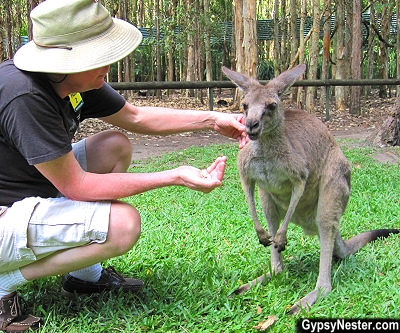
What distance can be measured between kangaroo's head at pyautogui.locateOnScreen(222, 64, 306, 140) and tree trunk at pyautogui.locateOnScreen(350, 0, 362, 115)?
8.37 metres

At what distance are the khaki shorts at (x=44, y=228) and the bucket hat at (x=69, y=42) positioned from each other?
58 centimetres

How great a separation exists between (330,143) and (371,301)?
93cm

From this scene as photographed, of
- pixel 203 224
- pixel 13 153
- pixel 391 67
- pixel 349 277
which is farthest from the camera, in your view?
pixel 391 67

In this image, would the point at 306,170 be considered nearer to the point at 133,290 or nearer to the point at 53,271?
the point at 133,290

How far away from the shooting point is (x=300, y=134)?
9.05 ft

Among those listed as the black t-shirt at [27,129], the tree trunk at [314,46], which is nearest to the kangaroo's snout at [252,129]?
the black t-shirt at [27,129]

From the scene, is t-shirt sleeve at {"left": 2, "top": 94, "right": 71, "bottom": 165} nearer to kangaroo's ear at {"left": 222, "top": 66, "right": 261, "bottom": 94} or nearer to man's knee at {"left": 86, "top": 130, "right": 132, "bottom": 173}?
man's knee at {"left": 86, "top": 130, "right": 132, "bottom": 173}

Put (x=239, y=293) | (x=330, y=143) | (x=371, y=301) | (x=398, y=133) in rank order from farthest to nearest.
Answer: (x=398, y=133)
(x=330, y=143)
(x=239, y=293)
(x=371, y=301)

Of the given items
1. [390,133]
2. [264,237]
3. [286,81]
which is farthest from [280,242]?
[390,133]

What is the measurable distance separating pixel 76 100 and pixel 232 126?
33.4 inches

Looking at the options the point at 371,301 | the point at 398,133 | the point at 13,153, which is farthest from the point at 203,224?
the point at 398,133

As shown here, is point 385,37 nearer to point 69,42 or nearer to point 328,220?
point 328,220

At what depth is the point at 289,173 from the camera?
99.1 inches

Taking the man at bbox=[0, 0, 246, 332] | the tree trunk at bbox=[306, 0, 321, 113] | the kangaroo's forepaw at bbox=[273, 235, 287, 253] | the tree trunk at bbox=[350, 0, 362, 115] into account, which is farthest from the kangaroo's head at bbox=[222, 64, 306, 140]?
the tree trunk at bbox=[350, 0, 362, 115]
